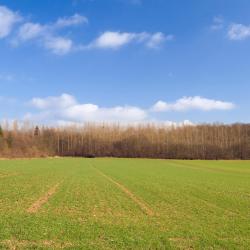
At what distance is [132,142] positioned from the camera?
168 m

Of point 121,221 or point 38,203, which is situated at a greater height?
point 38,203

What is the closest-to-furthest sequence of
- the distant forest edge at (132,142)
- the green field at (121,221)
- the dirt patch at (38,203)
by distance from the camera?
the green field at (121,221), the dirt patch at (38,203), the distant forest edge at (132,142)

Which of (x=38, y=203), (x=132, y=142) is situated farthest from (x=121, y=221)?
(x=132, y=142)

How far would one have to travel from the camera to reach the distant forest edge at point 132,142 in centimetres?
15448

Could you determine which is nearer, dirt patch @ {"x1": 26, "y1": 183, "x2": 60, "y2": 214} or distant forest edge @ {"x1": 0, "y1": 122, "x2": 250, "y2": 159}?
dirt patch @ {"x1": 26, "y1": 183, "x2": 60, "y2": 214}

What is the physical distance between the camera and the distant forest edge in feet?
507

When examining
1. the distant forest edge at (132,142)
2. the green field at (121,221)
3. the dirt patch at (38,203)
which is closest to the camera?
the green field at (121,221)

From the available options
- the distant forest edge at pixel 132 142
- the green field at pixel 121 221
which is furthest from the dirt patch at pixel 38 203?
the distant forest edge at pixel 132 142

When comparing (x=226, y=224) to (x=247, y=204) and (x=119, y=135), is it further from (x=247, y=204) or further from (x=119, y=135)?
(x=119, y=135)

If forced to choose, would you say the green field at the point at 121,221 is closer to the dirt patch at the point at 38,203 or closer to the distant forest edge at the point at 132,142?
the dirt patch at the point at 38,203

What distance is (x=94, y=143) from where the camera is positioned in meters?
174

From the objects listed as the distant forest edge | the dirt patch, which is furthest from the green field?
the distant forest edge

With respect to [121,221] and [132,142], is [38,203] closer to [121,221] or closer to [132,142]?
[121,221]

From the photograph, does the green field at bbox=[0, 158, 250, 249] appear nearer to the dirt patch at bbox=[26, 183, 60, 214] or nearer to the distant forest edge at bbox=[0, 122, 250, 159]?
the dirt patch at bbox=[26, 183, 60, 214]
